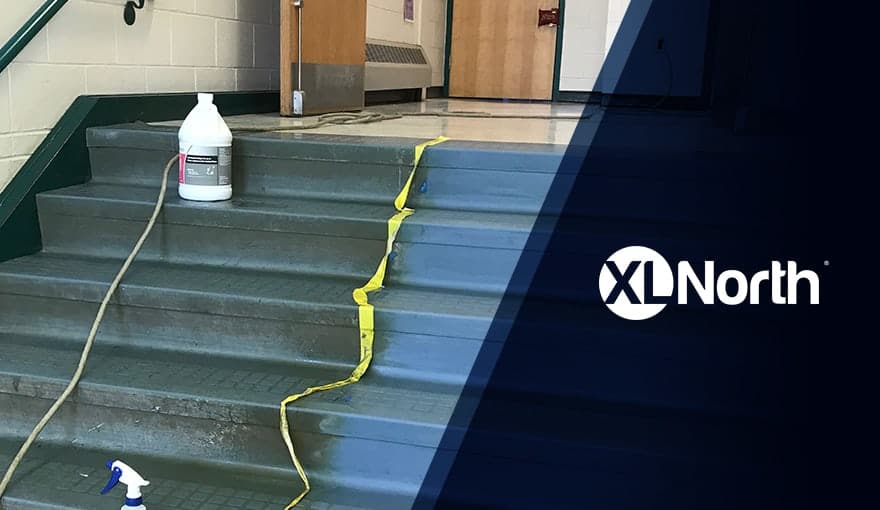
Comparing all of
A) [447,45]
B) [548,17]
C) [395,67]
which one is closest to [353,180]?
[395,67]

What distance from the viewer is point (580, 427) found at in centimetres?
156

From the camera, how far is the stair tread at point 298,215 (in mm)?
1902

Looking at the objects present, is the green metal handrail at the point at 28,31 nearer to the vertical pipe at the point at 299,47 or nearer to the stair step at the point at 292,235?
the stair step at the point at 292,235

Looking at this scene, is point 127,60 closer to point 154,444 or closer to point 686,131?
point 154,444

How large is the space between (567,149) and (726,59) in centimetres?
218

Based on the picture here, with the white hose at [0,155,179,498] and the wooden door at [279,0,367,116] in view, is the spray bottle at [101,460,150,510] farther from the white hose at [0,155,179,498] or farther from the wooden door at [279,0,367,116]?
the wooden door at [279,0,367,116]

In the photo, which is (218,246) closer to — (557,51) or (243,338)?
(243,338)

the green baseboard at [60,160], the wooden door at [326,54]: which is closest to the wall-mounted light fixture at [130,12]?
the green baseboard at [60,160]

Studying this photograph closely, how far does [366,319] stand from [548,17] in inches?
192

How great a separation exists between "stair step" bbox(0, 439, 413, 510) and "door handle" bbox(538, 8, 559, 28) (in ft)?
16.8

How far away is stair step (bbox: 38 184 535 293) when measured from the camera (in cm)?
188

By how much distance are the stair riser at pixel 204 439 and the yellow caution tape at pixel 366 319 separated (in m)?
0.03

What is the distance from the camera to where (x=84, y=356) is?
1.74 m

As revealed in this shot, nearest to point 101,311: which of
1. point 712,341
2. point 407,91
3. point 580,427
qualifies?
point 580,427
